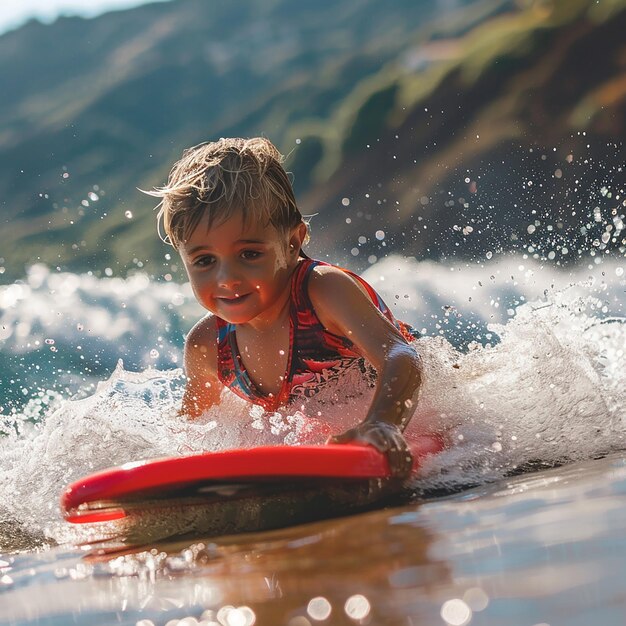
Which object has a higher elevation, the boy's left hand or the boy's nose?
the boy's nose

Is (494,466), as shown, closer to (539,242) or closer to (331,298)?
(331,298)

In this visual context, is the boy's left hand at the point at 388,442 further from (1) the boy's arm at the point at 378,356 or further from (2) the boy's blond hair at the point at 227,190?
(2) the boy's blond hair at the point at 227,190

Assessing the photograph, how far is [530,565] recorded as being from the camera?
86 cm

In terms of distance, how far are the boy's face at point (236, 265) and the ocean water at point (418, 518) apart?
0.32 m

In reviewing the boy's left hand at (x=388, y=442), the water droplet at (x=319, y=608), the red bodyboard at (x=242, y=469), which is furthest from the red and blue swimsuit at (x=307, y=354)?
the water droplet at (x=319, y=608)

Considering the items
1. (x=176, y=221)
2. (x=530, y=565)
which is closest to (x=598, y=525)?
(x=530, y=565)

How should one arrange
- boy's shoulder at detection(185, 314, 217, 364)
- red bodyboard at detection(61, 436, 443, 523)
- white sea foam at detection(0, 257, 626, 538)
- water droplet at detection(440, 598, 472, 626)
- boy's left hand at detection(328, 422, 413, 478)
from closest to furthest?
water droplet at detection(440, 598, 472, 626) → red bodyboard at detection(61, 436, 443, 523) → boy's left hand at detection(328, 422, 413, 478) → white sea foam at detection(0, 257, 626, 538) → boy's shoulder at detection(185, 314, 217, 364)

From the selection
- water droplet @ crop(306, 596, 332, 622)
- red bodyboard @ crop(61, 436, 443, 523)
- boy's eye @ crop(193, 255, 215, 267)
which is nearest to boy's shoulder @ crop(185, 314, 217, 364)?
boy's eye @ crop(193, 255, 215, 267)

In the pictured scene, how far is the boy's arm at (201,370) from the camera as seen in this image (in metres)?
2.54

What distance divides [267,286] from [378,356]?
1.23ft

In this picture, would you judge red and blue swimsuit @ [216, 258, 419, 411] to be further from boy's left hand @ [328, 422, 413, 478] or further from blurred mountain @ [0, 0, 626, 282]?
blurred mountain @ [0, 0, 626, 282]

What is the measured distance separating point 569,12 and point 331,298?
8627 millimetres

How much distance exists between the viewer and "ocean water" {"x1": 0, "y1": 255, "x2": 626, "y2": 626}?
2.68 feet

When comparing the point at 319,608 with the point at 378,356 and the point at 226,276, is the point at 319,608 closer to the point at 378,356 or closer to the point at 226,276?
the point at 378,356
